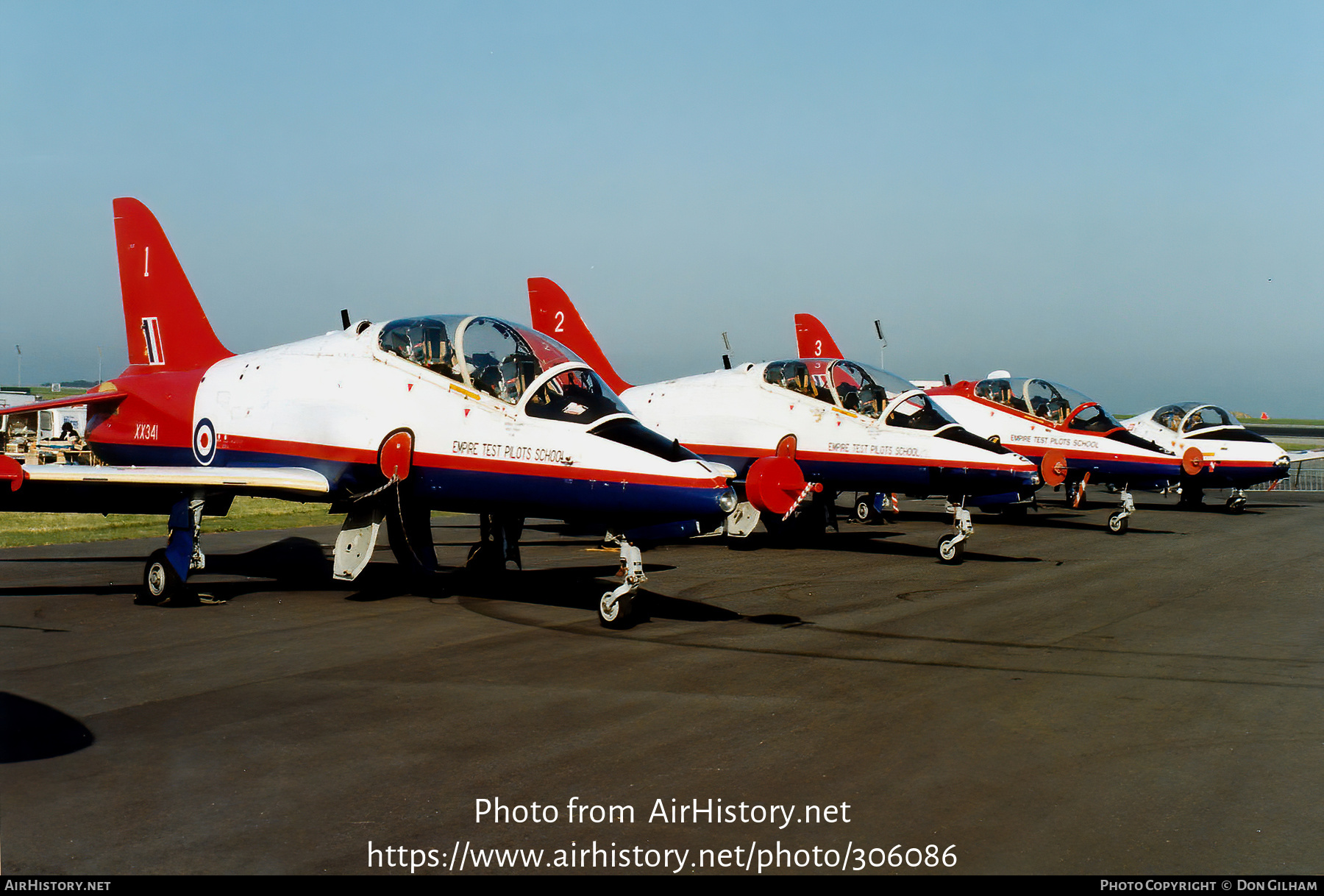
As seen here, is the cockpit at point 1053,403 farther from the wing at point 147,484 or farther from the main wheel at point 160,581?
the main wheel at point 160,581

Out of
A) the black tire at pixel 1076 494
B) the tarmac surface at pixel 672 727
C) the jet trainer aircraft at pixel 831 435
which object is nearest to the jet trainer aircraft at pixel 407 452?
the tarmac surface at pixel 672 727

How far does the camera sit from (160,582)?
12.6 meters

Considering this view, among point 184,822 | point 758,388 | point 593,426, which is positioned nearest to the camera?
point 184,822

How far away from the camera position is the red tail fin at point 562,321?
2516 cm

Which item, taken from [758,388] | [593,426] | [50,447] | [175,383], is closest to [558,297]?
[758,388]

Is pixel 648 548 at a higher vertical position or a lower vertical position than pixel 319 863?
lower

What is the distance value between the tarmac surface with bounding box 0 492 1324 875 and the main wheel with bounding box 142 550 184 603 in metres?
0.33

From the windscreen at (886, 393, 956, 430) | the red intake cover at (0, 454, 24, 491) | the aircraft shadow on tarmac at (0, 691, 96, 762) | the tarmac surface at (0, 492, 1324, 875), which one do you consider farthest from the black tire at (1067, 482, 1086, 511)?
the aircraft shadow on tarmac at (0, 691, 96, 762)

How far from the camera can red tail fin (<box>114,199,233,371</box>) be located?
55.2 feet

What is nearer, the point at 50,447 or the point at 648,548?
the point at 648,548

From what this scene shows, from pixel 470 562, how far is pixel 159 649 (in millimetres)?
5338

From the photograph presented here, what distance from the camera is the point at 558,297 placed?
996 inches

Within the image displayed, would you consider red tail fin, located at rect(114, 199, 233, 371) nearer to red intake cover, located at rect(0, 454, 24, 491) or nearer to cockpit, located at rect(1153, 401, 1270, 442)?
red intake cover, located at rect(0, 454, 24, 491)
